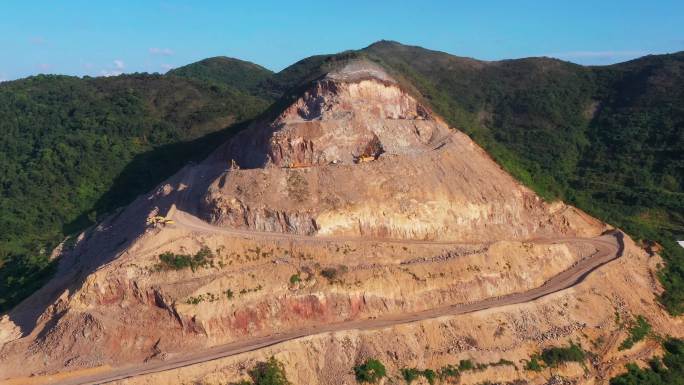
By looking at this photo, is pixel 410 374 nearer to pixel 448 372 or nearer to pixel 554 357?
pixel 448 372

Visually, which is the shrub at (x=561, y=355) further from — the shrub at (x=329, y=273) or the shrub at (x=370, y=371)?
the shrub at (x=329, y=273)

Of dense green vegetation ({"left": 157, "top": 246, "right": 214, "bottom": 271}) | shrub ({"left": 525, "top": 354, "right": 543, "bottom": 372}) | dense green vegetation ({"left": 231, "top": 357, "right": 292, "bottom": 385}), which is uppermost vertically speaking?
dense green vegetation ({"left": 157, "top": 246, "right": 214, "bottom": 271})

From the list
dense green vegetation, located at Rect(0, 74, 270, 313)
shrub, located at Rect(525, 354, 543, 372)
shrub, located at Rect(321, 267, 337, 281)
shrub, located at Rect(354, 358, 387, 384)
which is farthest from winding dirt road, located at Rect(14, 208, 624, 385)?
dense green vegetation, located at Rect(0, 74, 270, 313)

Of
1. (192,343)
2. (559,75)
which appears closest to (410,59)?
(559,75)

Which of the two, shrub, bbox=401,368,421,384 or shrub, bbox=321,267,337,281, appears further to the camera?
shrub, bbox=321,267,337,281

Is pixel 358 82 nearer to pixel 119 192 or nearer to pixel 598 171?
pixel 119 192

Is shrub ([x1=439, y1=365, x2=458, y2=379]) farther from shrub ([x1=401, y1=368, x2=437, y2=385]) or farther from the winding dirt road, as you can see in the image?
the winding dirt road
